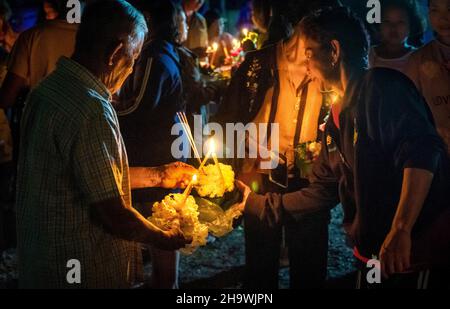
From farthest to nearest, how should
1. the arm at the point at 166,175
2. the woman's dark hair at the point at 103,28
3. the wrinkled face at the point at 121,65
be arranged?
the arm at the point at 166,175
the wrinkled face at the point at 121,65
the woman's dark hair at the point at 103,28

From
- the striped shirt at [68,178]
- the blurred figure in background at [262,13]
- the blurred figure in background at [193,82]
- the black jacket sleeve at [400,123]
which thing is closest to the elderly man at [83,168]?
the striped shirt at [68,178]

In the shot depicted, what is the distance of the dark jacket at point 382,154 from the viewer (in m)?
2.48

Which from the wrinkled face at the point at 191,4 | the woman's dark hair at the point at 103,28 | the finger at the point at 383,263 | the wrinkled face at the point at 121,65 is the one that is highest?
the wrinkled face at the point at 191,4

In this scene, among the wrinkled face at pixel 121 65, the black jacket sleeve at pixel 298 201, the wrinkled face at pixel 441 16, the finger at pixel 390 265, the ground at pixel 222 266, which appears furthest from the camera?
the ground at pixel 222 266

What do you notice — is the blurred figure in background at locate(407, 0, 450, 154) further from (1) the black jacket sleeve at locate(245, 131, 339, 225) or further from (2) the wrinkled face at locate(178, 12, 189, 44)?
(2) the wrinkled face at locate(178, 12, 189, 44)

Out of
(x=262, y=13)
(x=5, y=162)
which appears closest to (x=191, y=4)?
(x=262, y=13)

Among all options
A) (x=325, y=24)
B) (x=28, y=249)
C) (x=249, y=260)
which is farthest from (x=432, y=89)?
(x=28, y=249)

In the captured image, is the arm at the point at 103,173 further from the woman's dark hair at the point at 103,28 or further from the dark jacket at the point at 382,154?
the dark jacket at the point at 382,154

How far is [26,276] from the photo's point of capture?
8.43ft

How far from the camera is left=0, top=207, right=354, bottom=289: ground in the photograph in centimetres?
522

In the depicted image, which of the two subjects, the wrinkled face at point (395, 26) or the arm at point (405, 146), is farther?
the wrinkled face at point (395, 26)

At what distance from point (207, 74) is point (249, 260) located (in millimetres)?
3451

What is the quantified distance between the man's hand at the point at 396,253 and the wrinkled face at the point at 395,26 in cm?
271

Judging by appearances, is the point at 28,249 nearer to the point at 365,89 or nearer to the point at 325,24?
the point at 365,89
